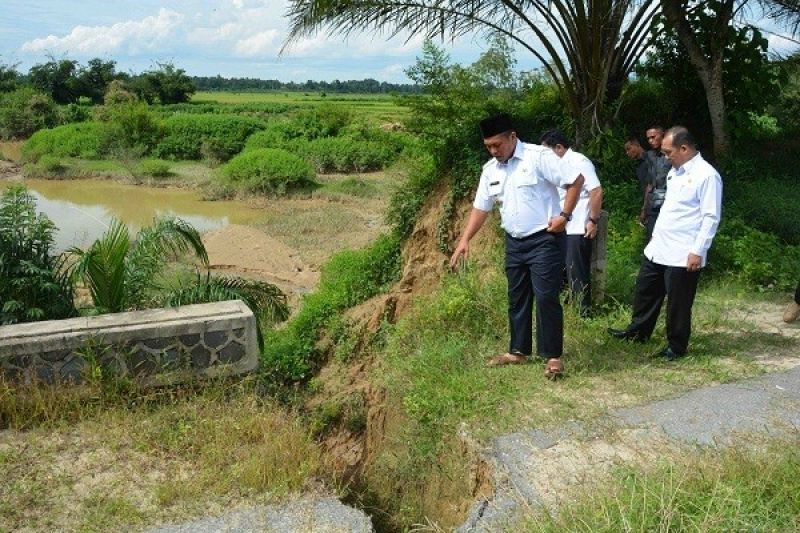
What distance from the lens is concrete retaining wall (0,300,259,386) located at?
5285 mm

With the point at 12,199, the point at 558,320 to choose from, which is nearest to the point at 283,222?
the point at 12,199

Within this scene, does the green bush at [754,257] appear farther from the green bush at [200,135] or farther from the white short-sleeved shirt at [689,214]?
the green bush at [200,135]

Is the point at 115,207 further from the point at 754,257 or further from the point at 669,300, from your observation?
the point at 669,300

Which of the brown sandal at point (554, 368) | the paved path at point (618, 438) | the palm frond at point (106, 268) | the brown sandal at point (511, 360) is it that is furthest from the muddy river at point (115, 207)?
the paved path at point (618, 438)

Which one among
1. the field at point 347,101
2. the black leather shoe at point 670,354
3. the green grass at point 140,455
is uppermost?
the field at point 347,101

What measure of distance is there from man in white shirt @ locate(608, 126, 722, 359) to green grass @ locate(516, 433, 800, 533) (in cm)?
209

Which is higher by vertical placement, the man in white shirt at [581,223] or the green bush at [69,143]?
the man in white shirt at [581,223]

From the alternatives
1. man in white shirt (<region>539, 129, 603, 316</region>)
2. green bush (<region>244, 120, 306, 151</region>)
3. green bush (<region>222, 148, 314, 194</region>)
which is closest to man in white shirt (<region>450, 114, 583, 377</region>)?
man in white shirt (<region>539, 129, 603, 316</region>)

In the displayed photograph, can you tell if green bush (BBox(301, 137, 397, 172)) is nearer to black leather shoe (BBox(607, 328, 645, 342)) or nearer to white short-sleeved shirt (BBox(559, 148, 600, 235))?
white short-sleeved shirt (BBox(559, 148, 600, 235))

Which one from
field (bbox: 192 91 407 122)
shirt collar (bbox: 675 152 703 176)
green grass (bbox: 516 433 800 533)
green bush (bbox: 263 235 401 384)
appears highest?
field (bbox: 192 91 407 122)

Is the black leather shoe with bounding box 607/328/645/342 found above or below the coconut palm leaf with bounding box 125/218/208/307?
below

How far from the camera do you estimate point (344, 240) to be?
19.9 m

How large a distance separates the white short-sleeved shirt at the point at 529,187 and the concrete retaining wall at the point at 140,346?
2.20 metres

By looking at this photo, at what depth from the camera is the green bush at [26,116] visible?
148 ft
